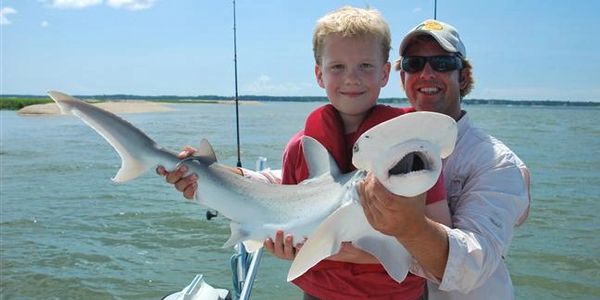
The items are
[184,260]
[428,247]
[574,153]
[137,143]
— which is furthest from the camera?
[574,153]

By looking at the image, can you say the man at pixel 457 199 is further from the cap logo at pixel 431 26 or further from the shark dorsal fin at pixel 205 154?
the shark dorsal fin at pixel 205 154

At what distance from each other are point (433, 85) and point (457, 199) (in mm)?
787

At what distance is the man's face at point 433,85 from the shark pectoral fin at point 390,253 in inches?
43.0

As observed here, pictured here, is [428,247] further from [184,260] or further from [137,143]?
[184,260]

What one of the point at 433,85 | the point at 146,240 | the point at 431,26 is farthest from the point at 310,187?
the point at 146,240

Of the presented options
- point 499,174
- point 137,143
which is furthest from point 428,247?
point 137,143

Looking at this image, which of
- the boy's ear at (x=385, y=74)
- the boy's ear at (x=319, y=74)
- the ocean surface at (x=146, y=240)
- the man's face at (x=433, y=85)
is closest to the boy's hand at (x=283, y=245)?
the boy's ear at (x=319, y=74)

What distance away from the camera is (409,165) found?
163cm

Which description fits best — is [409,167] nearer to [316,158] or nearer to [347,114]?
[316,158]

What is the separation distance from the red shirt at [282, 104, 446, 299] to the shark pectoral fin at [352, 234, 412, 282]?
14.7 inches

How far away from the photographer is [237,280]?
15.1ft

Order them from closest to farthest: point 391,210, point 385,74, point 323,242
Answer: point 391,210 < point 323,242 < point 385,74

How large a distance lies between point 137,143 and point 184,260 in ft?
22.7

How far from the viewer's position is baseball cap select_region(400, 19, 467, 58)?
3.03 m
